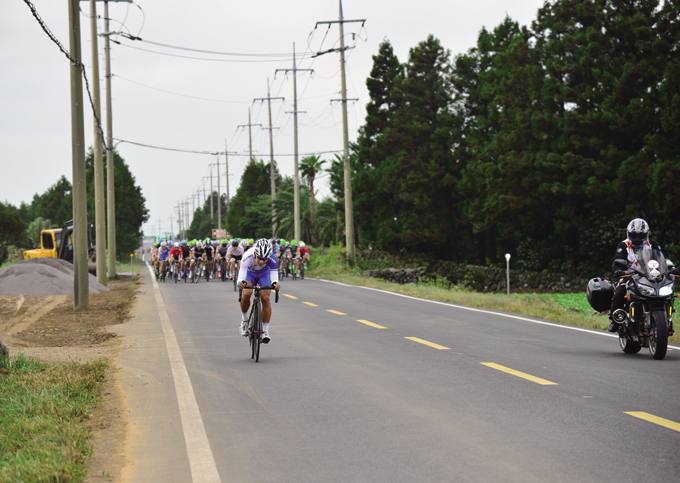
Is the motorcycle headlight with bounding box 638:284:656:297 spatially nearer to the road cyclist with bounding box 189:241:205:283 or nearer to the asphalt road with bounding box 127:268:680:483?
the asphalt road with bounding box 127:268:680:483

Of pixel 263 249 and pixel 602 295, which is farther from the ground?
pixel 263 249

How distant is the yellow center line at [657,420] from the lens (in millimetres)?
6664

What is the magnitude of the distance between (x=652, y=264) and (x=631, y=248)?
1.76 feet

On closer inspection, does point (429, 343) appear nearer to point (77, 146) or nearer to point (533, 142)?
point (77, 146)

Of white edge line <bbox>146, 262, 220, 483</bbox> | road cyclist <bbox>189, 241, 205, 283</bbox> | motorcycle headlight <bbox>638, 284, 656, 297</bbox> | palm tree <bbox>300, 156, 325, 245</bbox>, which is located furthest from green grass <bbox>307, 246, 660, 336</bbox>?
palm tree <bbox>300, 156, 325, 245</bbox>

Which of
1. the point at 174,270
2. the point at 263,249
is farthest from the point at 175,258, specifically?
the point at 263,249

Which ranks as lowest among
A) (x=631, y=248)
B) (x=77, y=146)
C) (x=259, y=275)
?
(x=259, y=275)

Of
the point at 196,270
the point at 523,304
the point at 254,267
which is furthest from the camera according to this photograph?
the point at 196,270

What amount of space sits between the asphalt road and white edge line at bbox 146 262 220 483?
9cm

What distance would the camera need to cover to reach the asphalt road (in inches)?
222

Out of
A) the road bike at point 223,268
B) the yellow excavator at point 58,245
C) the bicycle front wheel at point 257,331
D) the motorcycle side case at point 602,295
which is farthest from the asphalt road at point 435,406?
the yellow excavator at point 58,245

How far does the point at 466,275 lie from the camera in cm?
4616

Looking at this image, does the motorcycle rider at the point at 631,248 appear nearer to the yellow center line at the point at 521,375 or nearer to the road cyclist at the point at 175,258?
the yellow center line at the point at 521,375

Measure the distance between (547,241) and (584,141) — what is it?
23.0ft
